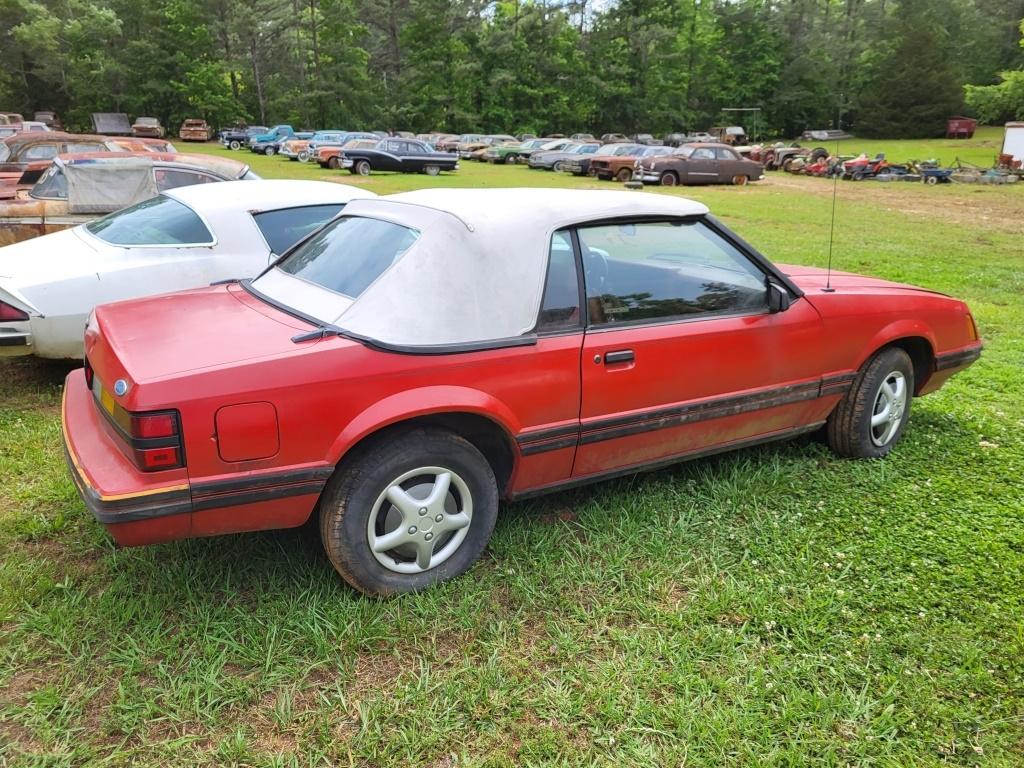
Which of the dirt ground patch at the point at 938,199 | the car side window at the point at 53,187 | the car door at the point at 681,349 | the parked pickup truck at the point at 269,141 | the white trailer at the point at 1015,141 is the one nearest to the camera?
the car door at the point at 681,349

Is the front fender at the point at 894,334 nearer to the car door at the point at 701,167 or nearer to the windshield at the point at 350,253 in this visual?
the windshield at the point at 350,253

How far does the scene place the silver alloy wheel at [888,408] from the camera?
4.19m

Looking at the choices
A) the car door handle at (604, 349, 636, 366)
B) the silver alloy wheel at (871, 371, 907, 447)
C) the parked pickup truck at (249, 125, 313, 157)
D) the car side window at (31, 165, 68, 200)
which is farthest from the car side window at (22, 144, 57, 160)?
the parked pickup truck at (249, 125, 313, 157)

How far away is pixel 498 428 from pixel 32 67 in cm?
6568

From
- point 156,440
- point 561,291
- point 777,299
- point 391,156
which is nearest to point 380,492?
point 156,440

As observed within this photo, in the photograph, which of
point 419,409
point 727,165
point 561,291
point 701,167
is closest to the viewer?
point 419,409

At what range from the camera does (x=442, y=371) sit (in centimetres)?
283

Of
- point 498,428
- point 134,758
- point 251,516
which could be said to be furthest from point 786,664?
point 134,758

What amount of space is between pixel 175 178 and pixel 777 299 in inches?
249

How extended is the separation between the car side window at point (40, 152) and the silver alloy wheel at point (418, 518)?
14.5m

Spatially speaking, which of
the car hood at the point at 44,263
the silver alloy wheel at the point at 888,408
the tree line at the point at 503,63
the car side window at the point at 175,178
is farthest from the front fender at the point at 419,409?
the tree line at the point at 503,63

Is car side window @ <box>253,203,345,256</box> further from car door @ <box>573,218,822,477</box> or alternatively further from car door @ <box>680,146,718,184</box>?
car door @ <box>680,146,718,184</box>

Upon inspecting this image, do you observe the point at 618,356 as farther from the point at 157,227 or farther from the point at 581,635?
the point at 157,227

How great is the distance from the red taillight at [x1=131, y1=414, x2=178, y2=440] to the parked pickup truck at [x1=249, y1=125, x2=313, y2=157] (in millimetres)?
37024
